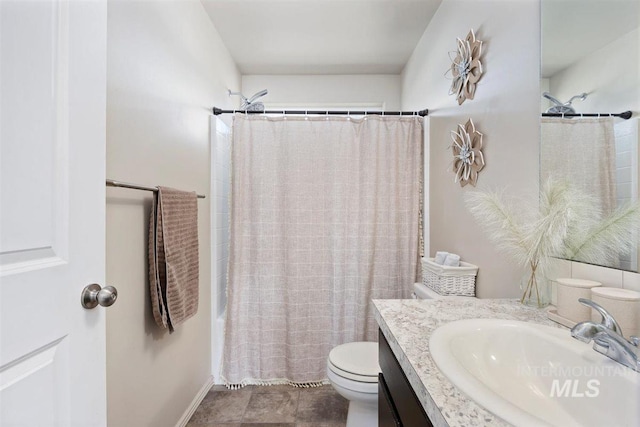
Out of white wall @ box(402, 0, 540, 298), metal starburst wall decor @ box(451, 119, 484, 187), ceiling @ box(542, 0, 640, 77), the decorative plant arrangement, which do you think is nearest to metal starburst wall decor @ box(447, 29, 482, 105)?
white wall @ box(402, 0, 540, 298)

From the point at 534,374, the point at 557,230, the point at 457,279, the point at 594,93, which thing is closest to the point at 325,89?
the point at 457,279

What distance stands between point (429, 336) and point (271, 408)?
1.51m

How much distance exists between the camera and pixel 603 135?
2.69ft

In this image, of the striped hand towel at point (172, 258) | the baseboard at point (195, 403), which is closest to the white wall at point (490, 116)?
the striped hand towel at point (172, 258)

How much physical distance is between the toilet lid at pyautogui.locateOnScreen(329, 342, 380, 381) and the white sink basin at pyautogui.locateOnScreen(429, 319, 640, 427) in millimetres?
767

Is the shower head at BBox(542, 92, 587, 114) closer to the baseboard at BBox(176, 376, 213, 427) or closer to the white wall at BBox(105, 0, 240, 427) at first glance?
the white wall at BBox(105, 0, 240, 427)

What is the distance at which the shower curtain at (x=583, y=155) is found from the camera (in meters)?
0.80

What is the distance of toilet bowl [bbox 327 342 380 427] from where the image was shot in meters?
1.41

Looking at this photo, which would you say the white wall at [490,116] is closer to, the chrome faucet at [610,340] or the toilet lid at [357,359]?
the chrome faucet at [610,340]

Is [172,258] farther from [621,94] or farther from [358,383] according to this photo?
[621,94]

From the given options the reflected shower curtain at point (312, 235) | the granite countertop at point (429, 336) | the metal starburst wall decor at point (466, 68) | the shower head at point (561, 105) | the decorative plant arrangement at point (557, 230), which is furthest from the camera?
the reflected shower curtain at point (312, 235)

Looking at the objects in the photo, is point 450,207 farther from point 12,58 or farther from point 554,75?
point 12,58

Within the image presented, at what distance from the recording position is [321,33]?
2.24 m

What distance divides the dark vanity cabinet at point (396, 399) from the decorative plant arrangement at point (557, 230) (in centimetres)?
53
